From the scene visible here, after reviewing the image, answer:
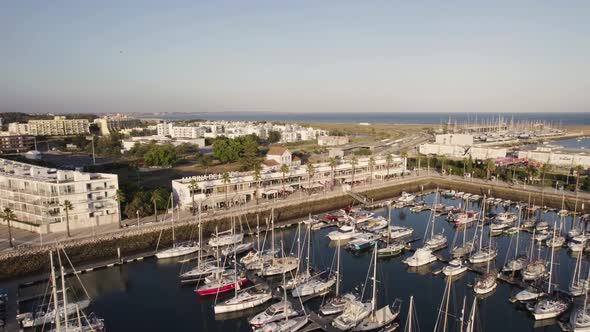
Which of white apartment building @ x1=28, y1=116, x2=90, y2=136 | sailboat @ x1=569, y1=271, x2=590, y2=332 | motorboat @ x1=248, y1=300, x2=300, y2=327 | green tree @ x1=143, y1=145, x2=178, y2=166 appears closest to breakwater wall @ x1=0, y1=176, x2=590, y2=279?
motorboat @ x1=248, y1=300, x2=300, y2=327

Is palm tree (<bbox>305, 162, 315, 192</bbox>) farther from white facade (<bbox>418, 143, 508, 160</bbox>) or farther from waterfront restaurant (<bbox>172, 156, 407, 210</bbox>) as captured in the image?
white facade (<bbox>418, 143, 508, 160</bbox>)

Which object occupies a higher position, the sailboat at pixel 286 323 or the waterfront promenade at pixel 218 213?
the waterfront promenade at pixel 218 213

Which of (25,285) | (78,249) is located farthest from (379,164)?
(25,285)

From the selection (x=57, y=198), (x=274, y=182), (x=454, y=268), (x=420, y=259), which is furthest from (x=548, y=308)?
(x=57, y=198)

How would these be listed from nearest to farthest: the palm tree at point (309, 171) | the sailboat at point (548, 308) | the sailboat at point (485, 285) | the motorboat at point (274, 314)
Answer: the motorboat at point (274, 314), the sailboat at point (548, 308), the sailboat at point (485, 285), the palm tree at point (309, 171)

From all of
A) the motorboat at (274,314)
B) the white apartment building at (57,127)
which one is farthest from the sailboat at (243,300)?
the white apartment building at (57,127)

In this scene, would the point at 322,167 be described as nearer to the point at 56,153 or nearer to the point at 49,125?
the point at 56,153

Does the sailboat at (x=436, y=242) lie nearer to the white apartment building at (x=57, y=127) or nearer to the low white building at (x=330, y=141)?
the low white building at (x=330, y=141)
